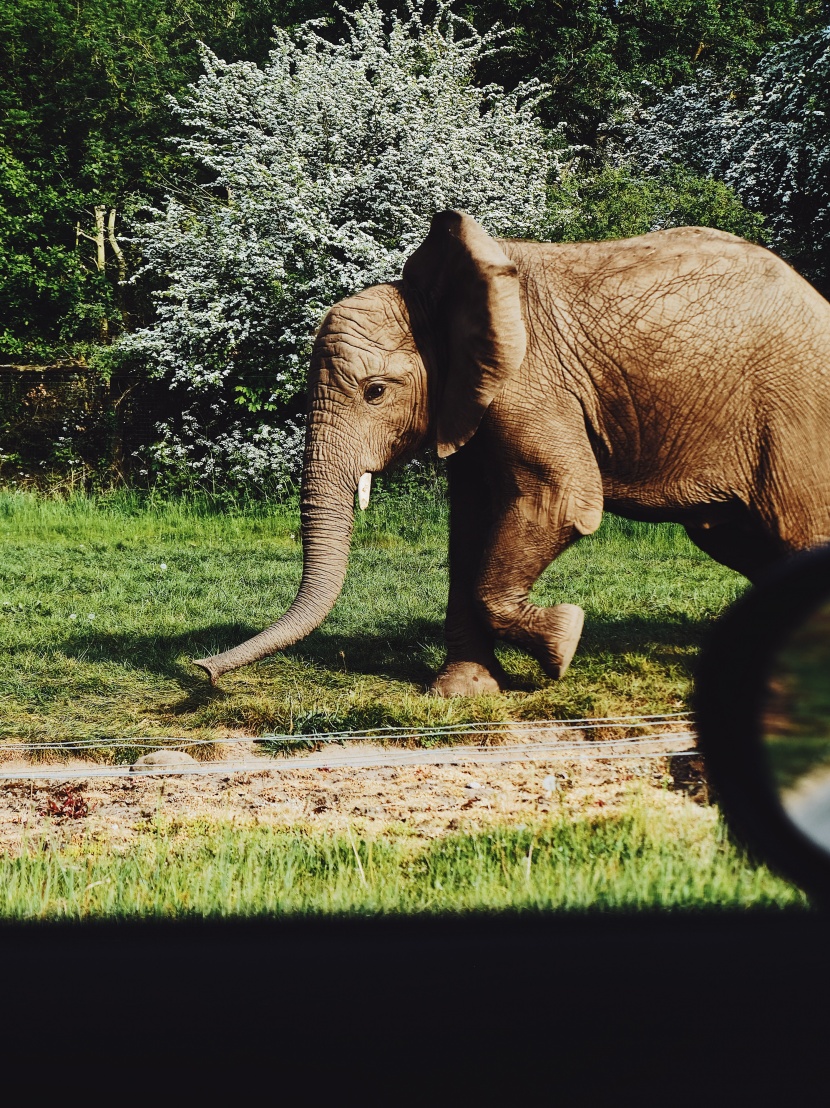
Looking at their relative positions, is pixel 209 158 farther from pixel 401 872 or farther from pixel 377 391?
pixel 401 872

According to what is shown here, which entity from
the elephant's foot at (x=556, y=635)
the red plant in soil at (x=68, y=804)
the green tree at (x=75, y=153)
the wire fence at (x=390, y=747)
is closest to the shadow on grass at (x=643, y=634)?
the elephant's foot at (x=556, y=635)

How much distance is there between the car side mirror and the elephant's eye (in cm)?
389

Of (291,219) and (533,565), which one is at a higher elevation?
(291,219)

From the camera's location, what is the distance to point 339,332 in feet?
18.5

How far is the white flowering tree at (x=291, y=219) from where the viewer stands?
14797 millimetres

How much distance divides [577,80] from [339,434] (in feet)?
67.8

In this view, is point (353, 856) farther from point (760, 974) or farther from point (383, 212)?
point (383, 212)

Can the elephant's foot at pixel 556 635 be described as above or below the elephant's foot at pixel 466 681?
above

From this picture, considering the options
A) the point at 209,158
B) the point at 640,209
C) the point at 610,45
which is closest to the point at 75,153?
the point at 209,158

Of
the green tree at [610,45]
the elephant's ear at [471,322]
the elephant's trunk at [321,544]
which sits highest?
the green tree at [610,45]

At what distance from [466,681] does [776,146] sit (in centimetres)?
1570

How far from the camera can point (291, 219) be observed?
15.2 metres

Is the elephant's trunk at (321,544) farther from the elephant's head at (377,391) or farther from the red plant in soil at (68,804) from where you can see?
the red plant in soil at (68,804)

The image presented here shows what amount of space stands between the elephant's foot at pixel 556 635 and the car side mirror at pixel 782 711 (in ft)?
11.7
